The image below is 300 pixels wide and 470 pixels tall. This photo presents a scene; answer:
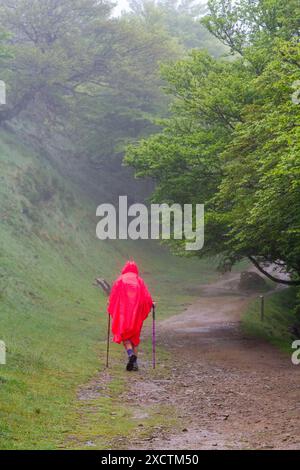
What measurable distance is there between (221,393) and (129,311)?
3056 millimetres

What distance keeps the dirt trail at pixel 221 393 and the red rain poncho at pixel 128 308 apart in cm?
99

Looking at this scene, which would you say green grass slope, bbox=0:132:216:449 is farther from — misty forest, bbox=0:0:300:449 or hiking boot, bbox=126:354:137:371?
hiking boot, bbox=126:354:137:371

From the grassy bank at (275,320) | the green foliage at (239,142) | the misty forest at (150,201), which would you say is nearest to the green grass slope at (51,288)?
the misty forest at (150,201)

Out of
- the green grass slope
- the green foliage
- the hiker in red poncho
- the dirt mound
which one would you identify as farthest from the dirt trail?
the dirt mound

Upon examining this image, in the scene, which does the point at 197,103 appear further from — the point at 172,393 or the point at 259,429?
the point at 259,429

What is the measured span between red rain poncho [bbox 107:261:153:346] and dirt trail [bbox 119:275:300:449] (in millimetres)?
995

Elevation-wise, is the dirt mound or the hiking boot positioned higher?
the dirt mound

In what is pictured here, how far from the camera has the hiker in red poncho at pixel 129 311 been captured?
13.0 m

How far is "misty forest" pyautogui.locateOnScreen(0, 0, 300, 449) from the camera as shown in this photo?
9523 mm

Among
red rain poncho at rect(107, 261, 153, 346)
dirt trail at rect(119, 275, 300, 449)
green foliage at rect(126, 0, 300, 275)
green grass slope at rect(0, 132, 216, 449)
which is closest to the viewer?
dirt trail at rect(119, 275, 300, 449)

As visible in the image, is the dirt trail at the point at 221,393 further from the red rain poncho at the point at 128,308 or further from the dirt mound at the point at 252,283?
the dirt mound at the point at 252,283

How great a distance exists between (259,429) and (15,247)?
21412 mm

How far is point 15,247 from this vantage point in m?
27.7

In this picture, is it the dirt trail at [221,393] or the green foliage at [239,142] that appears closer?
the dirt trail at [221,393]
